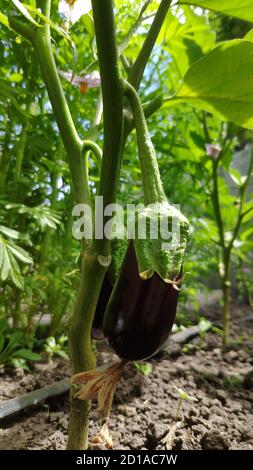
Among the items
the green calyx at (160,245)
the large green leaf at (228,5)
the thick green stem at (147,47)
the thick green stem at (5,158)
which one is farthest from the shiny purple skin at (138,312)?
the thick green stem at (5,158)

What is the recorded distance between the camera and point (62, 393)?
74cm

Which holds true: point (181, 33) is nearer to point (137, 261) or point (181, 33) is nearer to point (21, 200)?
point (21, 200)

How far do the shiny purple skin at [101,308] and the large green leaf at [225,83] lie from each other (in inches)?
8.3

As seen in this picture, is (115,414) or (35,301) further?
(35,301)

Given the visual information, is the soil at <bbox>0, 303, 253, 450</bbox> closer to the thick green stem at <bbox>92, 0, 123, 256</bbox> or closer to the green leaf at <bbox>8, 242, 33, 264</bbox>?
the green leaf at <bbox>8, 242, 33, 264</bbox>

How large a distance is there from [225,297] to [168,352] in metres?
0.29

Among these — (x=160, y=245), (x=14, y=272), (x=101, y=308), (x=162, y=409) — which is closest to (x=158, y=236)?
(x=160, y=245)

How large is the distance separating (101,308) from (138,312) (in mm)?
81

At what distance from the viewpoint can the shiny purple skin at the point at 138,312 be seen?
331 millimetres

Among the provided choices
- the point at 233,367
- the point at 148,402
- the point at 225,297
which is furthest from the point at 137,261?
the point at 225,297

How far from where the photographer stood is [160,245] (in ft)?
1.03

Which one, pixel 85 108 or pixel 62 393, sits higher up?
pixel 85 108
